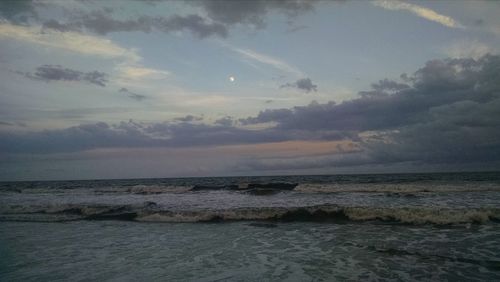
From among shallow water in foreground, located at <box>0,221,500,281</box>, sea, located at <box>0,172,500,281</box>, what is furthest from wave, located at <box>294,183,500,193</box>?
shallow water in foreground, located at <box>0,221,500,281</box>

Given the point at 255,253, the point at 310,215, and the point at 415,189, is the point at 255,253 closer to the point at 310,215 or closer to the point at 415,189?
the point at 310,215

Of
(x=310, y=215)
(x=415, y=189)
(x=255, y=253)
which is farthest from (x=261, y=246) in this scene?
(x=415, y=189)

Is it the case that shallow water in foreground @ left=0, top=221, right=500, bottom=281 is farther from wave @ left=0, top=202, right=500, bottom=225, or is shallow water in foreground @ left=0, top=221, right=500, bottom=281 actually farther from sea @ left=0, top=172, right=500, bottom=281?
wave @ left=0, top=202, right=500, bottom=225

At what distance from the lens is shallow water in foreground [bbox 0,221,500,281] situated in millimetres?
9531

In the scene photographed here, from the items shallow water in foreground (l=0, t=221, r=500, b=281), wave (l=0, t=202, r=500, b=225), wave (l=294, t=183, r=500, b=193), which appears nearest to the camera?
shallow water in foreground (l=0, t=221, r=500, b=281)

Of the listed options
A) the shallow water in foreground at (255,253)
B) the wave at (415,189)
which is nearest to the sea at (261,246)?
the shallow water in foreground at (255,253)

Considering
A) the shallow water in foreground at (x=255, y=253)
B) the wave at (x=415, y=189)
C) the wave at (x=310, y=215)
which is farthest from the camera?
the wave at (x=415, y=189)

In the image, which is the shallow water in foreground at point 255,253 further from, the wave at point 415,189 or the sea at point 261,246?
the wave at point 415,189

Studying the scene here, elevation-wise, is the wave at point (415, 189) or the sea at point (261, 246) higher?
the sea at point (261, 246)

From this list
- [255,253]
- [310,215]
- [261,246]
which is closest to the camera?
[255,253]

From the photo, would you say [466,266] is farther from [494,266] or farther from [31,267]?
[31,267]

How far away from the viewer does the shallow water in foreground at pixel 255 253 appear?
9.53 m

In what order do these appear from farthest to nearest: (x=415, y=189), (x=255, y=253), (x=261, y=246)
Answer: (x=415, y=189) → (x=261, y=246) → (x=255, y=253)

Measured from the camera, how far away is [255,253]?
1198cm
